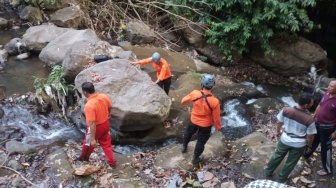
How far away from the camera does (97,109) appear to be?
5336 mm

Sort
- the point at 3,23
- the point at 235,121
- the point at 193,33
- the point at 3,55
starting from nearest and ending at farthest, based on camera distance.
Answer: the point at 235,121, the point at 3,55, the point at 193,33, the point at 3,23

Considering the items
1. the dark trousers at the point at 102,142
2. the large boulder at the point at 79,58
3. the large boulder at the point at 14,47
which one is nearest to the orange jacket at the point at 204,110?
the dark trousers at the point at 102,142

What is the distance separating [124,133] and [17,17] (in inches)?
348

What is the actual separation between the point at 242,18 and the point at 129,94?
5.64 metres

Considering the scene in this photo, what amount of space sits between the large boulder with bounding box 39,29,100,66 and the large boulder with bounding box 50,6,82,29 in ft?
6.18

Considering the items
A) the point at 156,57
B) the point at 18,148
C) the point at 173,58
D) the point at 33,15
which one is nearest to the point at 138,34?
the point at 173,58

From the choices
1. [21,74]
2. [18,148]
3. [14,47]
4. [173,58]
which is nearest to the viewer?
[18,148]

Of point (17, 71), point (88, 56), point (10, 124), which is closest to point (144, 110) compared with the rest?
point (88, 56)

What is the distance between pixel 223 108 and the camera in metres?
9.24

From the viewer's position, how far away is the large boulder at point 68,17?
40.2ft

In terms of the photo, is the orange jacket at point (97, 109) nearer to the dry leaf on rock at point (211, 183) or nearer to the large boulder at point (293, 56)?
the dry leaf on rock at point (211, 183)

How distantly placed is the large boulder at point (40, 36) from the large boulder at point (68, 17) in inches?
30.6

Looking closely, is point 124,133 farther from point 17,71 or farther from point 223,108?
point 17,71

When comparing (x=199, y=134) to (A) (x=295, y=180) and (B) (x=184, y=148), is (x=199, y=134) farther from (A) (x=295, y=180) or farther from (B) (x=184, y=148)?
(A) (x=295, y=180)
